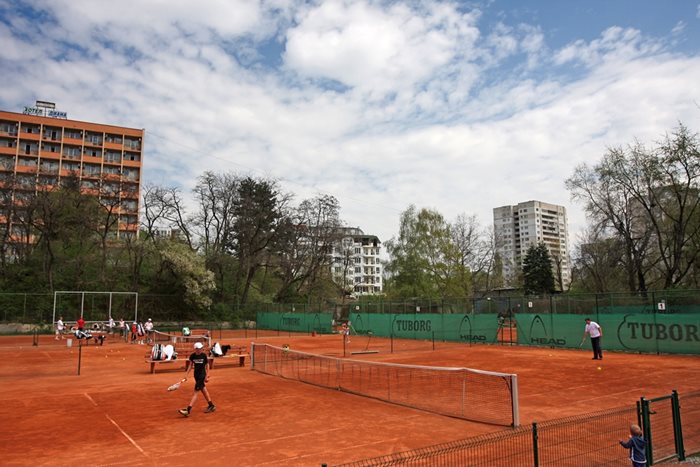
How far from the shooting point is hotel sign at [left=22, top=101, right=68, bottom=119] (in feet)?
285

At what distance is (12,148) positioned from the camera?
79.8 m

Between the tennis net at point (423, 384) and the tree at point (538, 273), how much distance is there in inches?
2078

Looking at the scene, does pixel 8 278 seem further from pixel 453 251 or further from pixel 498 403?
pixel 498 403

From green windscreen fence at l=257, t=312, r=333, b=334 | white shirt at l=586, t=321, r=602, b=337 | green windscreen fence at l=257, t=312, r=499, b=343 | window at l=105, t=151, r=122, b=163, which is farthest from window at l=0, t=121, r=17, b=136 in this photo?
white shirt at l=586, t=321, r=602, b=337

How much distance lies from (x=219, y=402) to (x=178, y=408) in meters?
1.15

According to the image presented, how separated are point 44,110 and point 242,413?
313 feet

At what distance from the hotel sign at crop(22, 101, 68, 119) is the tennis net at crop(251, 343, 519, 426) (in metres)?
85.7

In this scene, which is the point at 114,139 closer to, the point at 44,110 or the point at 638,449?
the point at 44,110

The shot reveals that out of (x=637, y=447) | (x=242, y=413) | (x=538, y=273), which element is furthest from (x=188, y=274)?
(x=637, y=447)

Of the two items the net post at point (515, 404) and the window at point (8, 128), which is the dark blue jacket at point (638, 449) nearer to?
the net post at point (515, 404)

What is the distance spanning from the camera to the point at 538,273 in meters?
67.9

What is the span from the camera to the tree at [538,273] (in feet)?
221

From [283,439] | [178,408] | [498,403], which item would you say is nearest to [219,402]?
[178,408]

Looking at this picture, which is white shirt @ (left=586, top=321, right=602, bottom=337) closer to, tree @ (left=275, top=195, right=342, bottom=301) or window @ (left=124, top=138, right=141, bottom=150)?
tree @ (left=275, top=195, right=342, bottom=301)
